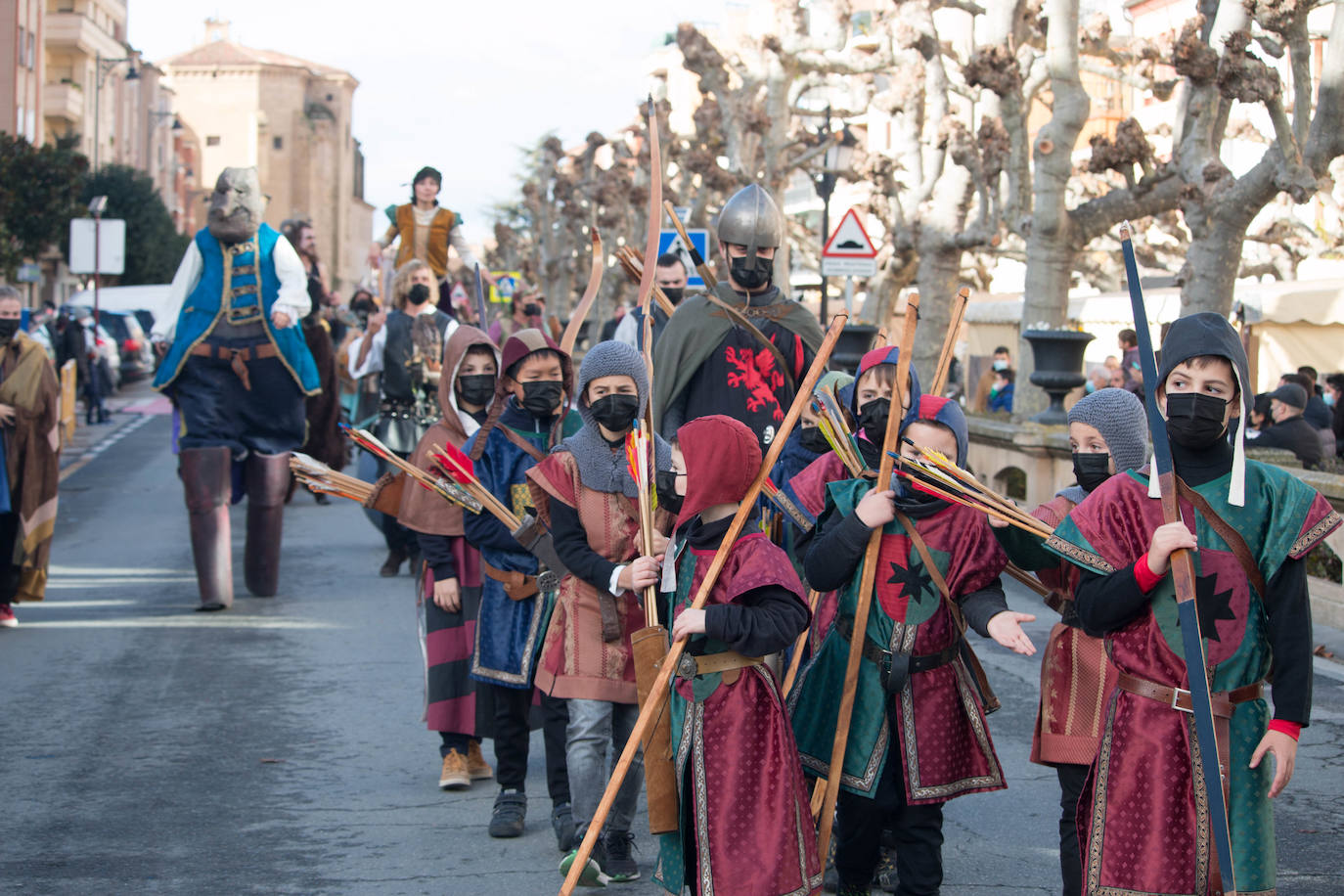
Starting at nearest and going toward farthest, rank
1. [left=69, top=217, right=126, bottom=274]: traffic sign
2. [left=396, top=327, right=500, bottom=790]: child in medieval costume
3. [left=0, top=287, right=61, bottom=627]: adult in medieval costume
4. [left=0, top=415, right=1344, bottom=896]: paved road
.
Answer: [left=0, top=415, right=1344, bottom=896]: paved road → [left=396, top=327, right=500, bottom=790]: child in medieval costume → [left=0, top=287, right=61, bottom=627]: adult in medieval costume → [left=69, top=217, right=126, bottom=274]: traffic sign

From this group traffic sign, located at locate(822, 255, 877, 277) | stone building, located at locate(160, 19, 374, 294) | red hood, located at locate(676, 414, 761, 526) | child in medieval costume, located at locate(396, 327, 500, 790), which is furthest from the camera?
stone building, located at locate(160, 19, 374, 294)

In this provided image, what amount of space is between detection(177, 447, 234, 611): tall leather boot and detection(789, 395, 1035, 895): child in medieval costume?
5989 millimetres

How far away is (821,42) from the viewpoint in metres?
27.1

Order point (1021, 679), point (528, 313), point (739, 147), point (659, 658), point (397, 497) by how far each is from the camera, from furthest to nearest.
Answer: point (739, 147) < point (528, 313) < point (1021, 679) < point (397, 497) < point (659, 658)

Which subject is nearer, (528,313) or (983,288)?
(528,313)

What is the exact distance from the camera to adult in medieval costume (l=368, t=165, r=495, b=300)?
12.6 m

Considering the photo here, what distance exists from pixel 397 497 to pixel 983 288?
→ 37314mm

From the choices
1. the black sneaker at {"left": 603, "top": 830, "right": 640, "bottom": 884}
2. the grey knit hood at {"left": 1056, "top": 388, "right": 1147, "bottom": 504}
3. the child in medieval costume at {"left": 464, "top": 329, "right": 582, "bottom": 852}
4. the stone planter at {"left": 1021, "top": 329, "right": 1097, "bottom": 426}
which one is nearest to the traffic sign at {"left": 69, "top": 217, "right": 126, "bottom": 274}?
the stone planter at {"left": 1021, "top": 329, "right": 1097, "bottom": 426}

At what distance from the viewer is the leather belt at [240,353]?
32.2 ft

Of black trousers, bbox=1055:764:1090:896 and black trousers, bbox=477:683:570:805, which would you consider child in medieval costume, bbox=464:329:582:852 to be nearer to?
black trousers, bbox=477:683:570:805

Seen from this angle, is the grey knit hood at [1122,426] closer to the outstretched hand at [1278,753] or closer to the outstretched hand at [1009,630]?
the outstretched hand at [1009,630]

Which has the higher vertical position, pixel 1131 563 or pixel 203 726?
pixel 1131 563

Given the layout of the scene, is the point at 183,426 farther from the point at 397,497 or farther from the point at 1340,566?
the point at 1340,566

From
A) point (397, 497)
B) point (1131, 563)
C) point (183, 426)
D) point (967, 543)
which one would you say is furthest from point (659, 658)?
point (183, 426)
